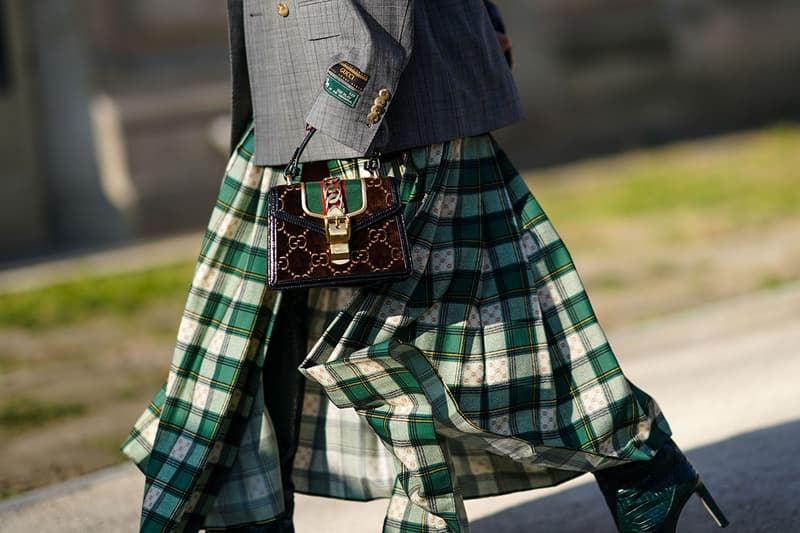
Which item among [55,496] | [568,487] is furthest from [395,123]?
[55,496]

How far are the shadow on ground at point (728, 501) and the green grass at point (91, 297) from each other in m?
3.38

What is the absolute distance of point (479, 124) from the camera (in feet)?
7.80

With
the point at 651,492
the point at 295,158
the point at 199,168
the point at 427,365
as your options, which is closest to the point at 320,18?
the point at 295,158

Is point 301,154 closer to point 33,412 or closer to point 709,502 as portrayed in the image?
point 709,502

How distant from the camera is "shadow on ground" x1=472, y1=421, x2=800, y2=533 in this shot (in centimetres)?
275

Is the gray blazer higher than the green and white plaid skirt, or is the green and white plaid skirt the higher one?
the gray blazer

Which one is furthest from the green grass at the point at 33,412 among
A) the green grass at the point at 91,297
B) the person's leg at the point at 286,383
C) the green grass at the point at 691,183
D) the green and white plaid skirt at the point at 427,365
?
the green grass at the point at 691,183

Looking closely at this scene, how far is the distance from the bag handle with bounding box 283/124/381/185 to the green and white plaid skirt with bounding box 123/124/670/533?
0.04 metres

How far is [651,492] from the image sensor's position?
237 centimetres

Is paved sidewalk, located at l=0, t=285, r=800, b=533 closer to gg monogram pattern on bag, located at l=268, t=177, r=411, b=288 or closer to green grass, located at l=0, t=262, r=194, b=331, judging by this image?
gg monogram pattern on bag, located at l=268, t=177, r=411, b=288

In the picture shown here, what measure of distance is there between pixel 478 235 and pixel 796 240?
14.8 feet

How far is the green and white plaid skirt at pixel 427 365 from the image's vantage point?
2.22 metres

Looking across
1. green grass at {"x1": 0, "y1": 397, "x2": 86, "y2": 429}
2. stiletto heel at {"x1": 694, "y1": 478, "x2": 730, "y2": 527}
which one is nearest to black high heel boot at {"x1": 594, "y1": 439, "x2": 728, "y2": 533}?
stiletto heel at {"x1": 694, "y1": 478, "x2": 730, "y2": 527}

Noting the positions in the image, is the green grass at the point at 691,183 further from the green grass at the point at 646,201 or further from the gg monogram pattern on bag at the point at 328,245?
the gg monogram pattern on bag at the point at 328,245
